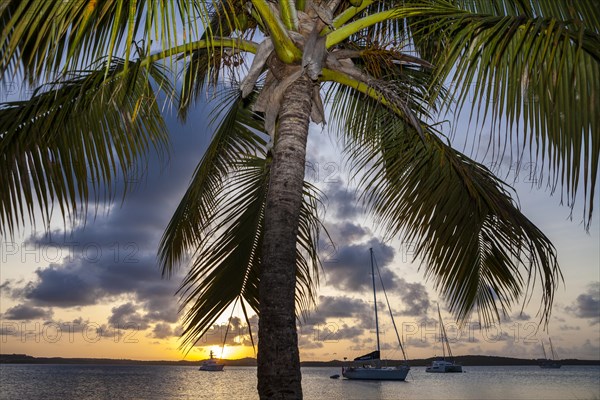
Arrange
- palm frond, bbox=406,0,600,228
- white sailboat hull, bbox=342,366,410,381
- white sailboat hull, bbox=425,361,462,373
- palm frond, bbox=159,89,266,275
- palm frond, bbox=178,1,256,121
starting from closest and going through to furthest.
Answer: palm frond, bbox=406,0,600,228 < palm frond, bbox=178,1,256,121 < palm frond, bbox=159,89,266,275 < white sailboat hull, bbox=342,366,410,381 < white sailboat hull, bbox=425,361,462,373

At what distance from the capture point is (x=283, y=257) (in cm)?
415

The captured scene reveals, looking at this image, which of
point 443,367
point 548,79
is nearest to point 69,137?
point 548,79

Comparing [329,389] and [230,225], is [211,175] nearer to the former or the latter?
[230,225]

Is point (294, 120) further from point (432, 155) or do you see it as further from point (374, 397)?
point (374, 397)

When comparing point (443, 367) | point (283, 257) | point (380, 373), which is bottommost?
point (443, 367)

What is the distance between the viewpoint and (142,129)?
574 cm

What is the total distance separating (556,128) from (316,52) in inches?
78.5

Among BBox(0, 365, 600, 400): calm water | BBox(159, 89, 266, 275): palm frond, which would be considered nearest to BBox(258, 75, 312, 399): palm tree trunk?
BBox(159, 89, 266, 275): palm frond

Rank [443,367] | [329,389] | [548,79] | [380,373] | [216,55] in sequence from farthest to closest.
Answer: [443,367]
[329,389]
[380,373]
[216,55]
[548,79]

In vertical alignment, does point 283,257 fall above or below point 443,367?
above

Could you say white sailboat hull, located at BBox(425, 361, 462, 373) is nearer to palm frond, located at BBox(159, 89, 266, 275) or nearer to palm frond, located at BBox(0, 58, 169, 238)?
palm frond, located at BBox(159, 89, 266, 275)

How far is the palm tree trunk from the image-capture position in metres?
3.85

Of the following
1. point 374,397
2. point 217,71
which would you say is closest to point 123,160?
point 217,71

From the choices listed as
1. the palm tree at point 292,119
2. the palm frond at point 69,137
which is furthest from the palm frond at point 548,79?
the palm frond at point 69,137
